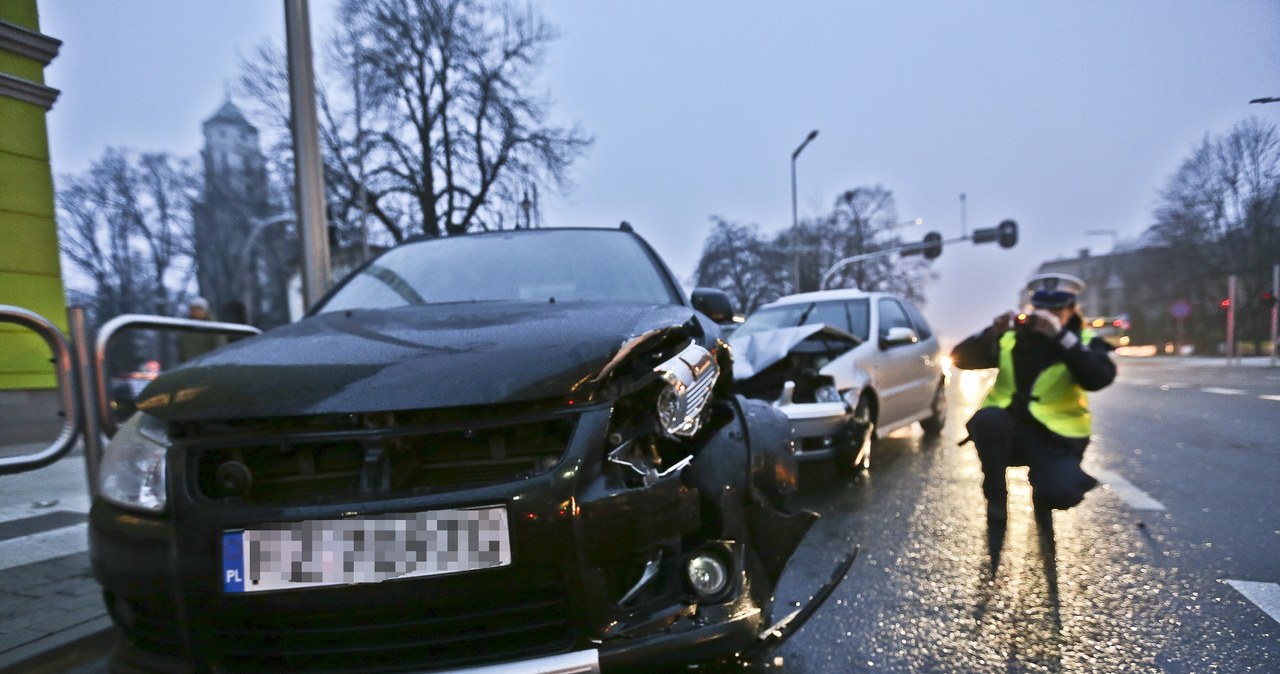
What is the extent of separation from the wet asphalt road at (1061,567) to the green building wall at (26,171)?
427 centimetres

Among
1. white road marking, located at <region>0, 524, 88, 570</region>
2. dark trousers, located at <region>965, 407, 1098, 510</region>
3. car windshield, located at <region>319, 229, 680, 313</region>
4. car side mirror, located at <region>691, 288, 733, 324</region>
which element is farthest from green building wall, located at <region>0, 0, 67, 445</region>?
dark trousers, located at <region>965, 407, 1098, 510</region>

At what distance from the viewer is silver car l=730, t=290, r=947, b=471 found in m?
5.38

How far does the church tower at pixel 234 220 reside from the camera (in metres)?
22.4

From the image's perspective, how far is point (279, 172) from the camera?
20109 mm

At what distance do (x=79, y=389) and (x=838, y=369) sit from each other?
14.9ft

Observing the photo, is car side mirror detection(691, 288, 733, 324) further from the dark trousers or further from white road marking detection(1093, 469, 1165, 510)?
white road marking detection(1093, 469, 1165, 510)

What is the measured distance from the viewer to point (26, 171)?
4949 mm

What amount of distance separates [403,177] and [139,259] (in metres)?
12.2

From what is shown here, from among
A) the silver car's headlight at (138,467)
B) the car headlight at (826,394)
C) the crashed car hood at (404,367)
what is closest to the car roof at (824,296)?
the car headlight at (826,394)

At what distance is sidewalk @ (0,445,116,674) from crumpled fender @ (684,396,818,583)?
2.50 m

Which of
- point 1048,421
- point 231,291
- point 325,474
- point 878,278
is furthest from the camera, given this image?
point 878,278

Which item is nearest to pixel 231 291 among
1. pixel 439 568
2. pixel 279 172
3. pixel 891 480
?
pixel 279 172

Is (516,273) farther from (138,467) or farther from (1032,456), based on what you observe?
(1032,456)

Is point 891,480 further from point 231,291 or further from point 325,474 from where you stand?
point 231,291
